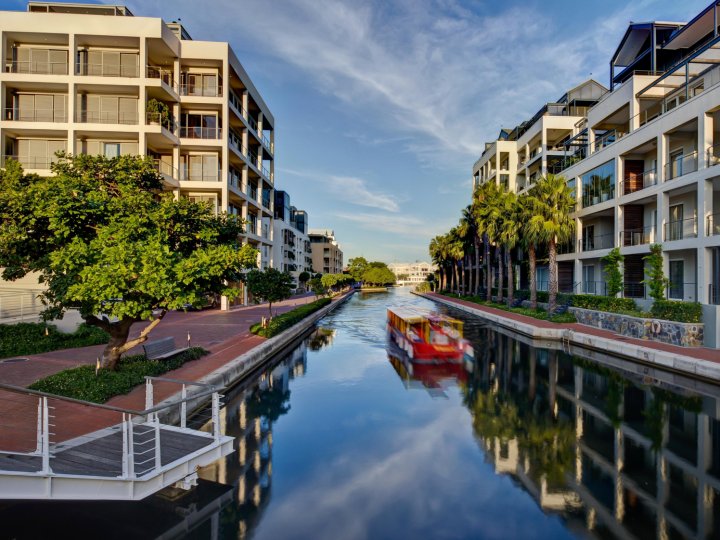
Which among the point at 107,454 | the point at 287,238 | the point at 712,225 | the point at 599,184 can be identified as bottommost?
the point at 107,454

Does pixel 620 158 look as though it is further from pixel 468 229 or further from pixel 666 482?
pixel 666 482

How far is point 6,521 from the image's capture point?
5918 millimetres

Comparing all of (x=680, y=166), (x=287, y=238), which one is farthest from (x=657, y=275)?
(x=287, y=238)

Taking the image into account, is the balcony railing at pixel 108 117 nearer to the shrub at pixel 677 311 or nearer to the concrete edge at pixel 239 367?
the concrete edge at pixel 239 367

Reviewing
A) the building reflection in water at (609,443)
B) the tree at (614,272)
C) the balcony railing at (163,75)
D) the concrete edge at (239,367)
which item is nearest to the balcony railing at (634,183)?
the tree at (614,272)

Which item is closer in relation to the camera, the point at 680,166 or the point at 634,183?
the point at 680,166

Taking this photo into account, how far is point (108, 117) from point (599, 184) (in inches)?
1528

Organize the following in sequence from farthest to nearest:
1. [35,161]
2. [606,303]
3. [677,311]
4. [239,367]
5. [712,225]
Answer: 1. [35,161]
2. [606,303]
3. [712,225]
4. [677,311]
5. [239,367]

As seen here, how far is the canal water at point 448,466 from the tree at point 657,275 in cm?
810

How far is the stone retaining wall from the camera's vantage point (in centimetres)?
1756

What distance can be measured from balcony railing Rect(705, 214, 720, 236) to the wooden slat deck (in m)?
24.5

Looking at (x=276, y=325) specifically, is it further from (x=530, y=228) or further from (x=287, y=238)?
(x=287, y=238)

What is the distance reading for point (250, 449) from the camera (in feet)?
29.3

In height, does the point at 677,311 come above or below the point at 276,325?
above
